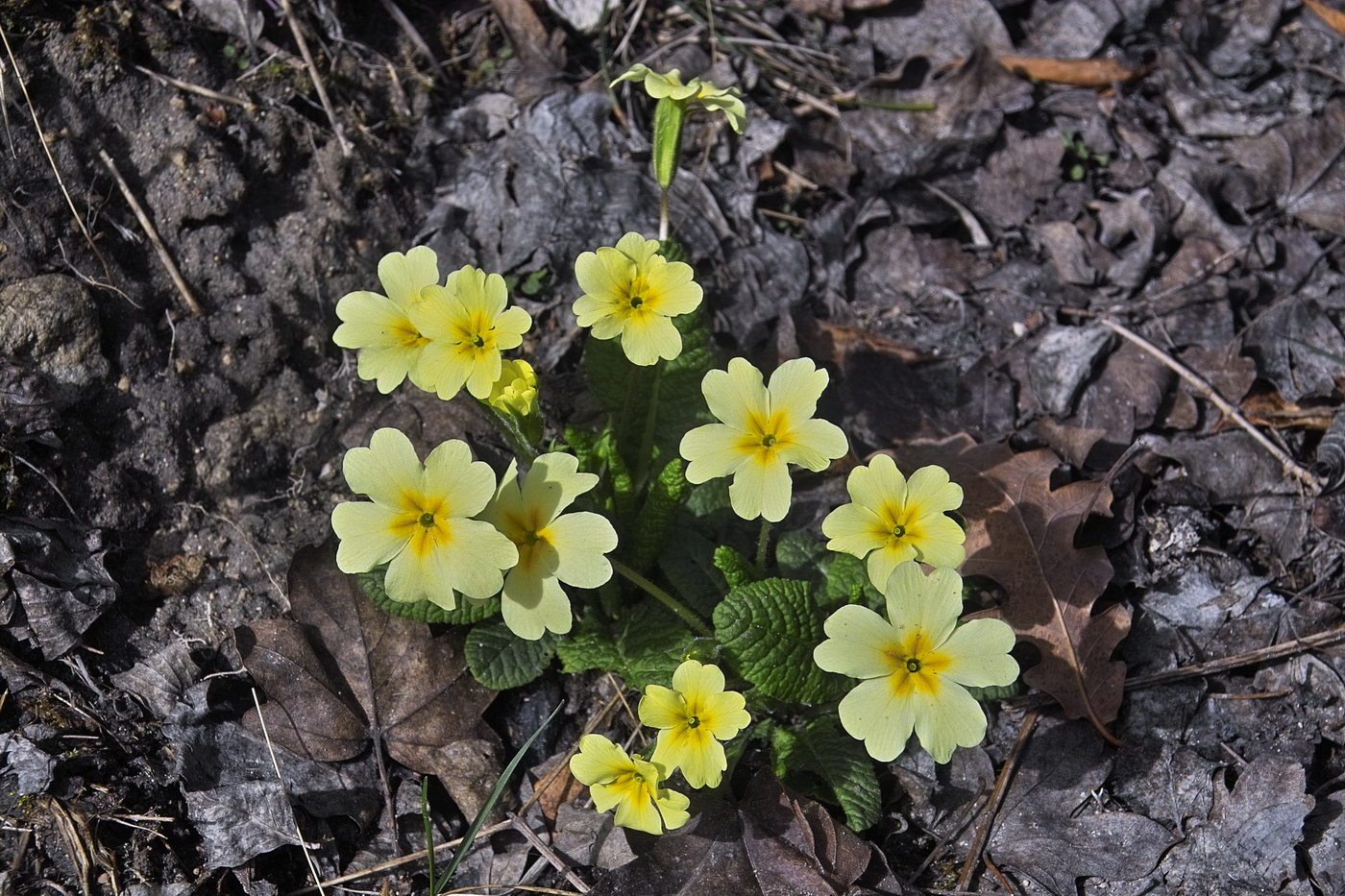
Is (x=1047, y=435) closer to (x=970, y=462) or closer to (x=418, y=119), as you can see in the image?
(x=970, y=462)

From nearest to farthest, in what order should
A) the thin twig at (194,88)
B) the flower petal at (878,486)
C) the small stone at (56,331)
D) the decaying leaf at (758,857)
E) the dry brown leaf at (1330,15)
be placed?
the flower petal at (878,486) → the decaying leaf at (758,857) → the small stone at (56,331) → the thin twig at (194,88) → the dry brown leaf at (1330,15)

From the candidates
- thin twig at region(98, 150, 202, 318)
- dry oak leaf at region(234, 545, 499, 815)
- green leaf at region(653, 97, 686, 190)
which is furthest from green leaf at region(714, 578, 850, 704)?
thin twig at region(98, 150, 202, 318)

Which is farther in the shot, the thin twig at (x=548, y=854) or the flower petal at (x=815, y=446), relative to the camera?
the thin twig at (x=548, y=854)

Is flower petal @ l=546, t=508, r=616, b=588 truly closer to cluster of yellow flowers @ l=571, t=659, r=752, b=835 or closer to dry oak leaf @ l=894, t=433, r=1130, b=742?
cluster of yellow flowers @ l=571, t=659, r=752, b=835

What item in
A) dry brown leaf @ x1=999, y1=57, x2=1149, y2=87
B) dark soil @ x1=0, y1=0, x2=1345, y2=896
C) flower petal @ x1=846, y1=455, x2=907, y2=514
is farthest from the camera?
dry brown leaf @ x1=999, y1=57, x2=1149, y2=87

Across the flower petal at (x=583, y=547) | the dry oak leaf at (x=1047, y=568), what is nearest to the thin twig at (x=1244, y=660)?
the dry oak leaf at (x=1047, y=568)

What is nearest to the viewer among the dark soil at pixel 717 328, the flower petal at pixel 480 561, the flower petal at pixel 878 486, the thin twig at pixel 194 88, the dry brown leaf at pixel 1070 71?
the flower petal at pixel 480 561

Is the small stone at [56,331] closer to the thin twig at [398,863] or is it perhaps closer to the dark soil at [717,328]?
the dark soil at [717,328]
